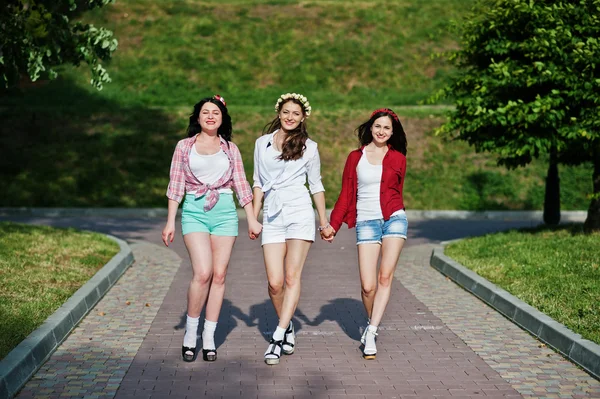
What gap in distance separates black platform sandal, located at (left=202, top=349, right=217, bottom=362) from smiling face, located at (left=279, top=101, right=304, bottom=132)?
73.2 inches

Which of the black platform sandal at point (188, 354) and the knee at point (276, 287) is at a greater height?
the knee at point (276, 287)

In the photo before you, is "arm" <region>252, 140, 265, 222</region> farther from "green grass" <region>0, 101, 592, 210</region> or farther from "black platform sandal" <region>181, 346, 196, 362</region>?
"green grass" <region>0, 101, 592, 210</region>

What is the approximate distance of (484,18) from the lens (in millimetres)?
15516

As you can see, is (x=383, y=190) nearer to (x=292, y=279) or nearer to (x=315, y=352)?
(x=292, y=279)

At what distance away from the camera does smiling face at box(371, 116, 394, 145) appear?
25.7ft

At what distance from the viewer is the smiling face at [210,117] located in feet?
24.8

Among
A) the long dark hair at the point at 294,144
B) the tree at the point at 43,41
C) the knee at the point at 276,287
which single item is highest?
the tree at the point at 43,41

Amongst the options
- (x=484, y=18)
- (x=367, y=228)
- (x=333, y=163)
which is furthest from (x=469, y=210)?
(x=367, y=228)

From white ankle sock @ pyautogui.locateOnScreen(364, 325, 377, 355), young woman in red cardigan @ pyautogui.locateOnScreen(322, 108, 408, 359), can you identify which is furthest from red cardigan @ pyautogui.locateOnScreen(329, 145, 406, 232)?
white ankle sock @ pyautogui.locateOnScreen(364, 325, 377, 355)

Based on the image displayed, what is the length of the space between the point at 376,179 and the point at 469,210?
18.0 m

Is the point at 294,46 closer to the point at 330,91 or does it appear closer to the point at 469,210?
the point at 330,91

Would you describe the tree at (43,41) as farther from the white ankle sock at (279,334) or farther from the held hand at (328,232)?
the white ankle sock at (279,334)

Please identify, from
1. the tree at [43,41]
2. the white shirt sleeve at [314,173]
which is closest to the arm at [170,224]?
the white shirt sleeve at [314,173]

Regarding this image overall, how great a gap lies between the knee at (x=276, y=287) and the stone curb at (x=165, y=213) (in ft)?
50.2
